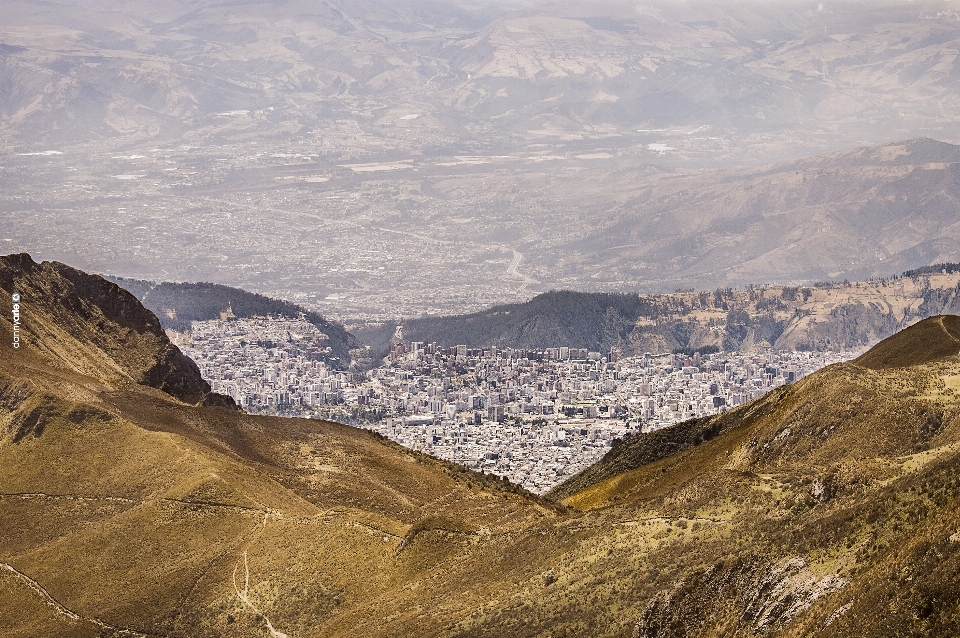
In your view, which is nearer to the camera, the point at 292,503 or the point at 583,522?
the point at 583,522

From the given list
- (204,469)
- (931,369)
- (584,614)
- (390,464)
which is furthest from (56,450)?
(931,369)

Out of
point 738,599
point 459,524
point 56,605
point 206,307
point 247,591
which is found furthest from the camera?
point 206,307

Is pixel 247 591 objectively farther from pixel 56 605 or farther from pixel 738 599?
pixel 738 599

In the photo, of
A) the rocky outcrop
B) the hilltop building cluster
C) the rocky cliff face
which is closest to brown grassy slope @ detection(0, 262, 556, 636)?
the rocky cliff face

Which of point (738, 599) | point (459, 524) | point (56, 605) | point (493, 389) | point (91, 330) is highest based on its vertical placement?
point (738, 599)

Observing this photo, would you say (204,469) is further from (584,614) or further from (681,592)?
(681,592)

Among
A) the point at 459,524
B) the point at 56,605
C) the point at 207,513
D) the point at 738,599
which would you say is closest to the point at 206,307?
the point at 207,513
